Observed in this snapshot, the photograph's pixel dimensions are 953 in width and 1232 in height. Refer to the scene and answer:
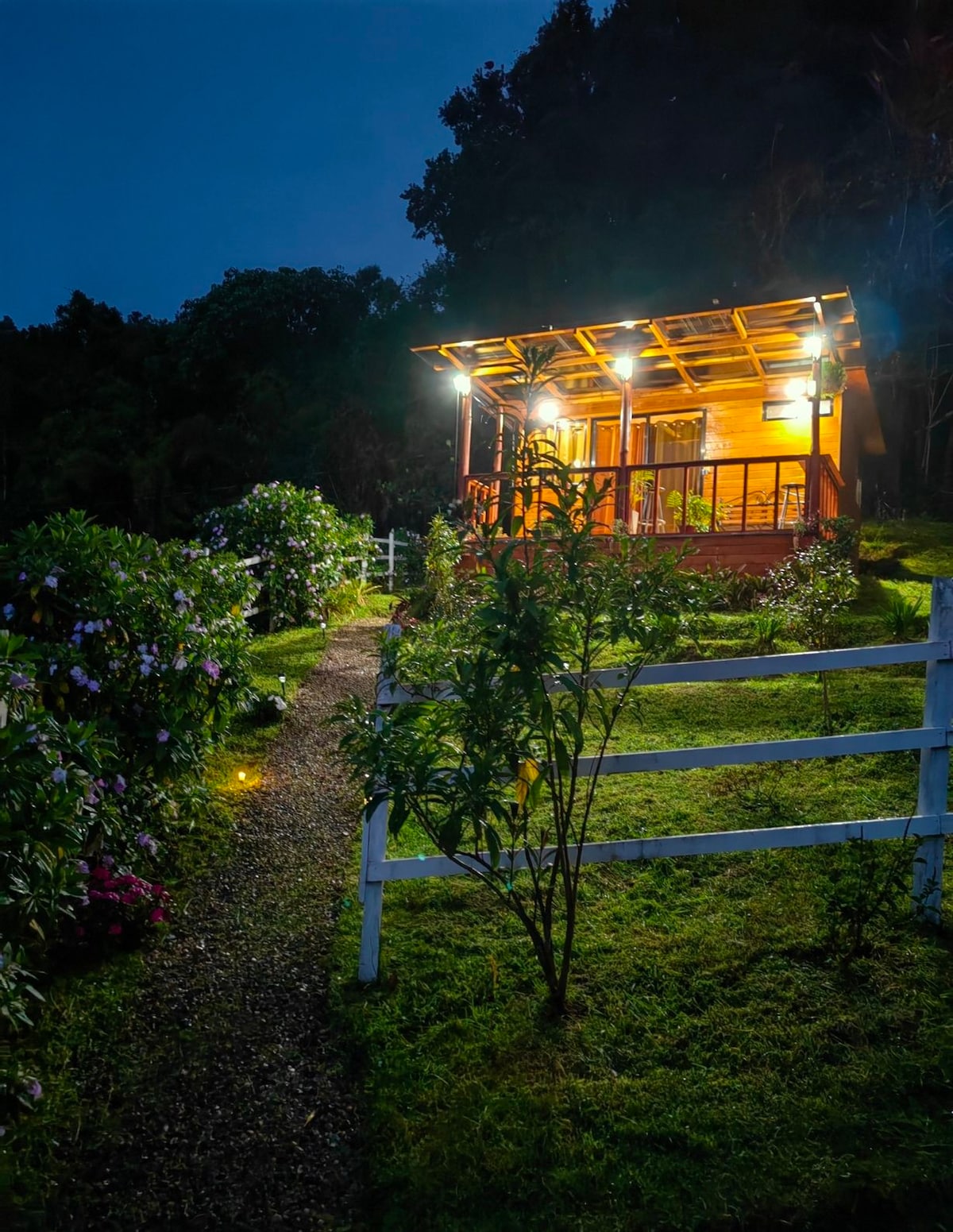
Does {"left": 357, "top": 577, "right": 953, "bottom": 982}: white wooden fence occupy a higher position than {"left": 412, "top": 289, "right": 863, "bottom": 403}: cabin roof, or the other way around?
{"left": 412, "top": 289, "right": 863, "bottom": 403}: cabin roof

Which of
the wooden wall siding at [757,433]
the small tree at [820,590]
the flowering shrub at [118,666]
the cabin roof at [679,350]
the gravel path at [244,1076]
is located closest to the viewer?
the gravel path at [244,1076]

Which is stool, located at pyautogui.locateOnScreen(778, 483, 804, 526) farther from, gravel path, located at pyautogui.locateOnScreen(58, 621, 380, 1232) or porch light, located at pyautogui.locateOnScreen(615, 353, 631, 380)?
gravel path, located at pyautogui.locateOnScreen(58, 621, 380, 1232)

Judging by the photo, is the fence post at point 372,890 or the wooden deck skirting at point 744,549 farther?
the wooden deck skirting at point 744,549

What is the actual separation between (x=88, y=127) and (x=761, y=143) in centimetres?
18793

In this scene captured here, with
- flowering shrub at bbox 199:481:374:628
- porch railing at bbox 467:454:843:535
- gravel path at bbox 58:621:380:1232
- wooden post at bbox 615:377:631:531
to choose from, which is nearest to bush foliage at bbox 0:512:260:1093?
gravel path at bbox 58:621:380:1232

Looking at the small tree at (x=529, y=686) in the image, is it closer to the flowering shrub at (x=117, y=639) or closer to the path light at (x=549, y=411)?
the flowering shrub at (x=117, y=639)

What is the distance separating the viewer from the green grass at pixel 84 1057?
2.70 meters

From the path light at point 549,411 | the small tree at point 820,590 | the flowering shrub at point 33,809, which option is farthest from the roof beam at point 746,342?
the flowering shrub at point 33,809

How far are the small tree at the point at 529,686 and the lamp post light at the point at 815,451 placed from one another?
7.98 metres

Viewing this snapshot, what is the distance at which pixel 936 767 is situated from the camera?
3.35 m

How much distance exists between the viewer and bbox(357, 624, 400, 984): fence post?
3445 mm

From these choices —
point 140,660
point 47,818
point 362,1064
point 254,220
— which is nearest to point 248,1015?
point 362,1064

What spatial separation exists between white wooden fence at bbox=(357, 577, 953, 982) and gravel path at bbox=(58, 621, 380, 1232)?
58 cm

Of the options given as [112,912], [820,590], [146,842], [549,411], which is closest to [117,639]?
[146,842]
